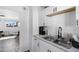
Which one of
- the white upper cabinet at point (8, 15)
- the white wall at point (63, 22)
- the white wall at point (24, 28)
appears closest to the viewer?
the white wall at point (63, 22)

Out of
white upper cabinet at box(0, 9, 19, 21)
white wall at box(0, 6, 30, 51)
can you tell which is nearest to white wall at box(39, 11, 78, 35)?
white wall at box(0, 6, 30, 51)

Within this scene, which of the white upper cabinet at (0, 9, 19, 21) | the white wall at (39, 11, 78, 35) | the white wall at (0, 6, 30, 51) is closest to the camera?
the white wall at (39, 11, 78, 35)

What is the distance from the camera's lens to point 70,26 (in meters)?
2.03

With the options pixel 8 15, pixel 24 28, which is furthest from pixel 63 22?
pixel 8 15

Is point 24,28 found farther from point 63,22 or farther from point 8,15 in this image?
point 63,22

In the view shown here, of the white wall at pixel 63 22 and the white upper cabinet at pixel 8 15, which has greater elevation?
the white upper cabinet at pixel 8 15

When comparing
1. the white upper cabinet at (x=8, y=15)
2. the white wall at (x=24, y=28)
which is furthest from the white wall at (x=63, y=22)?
the white upper cabinet at (x=8, y=15)

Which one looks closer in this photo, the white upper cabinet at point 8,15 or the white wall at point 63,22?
the white wall at point 63,22

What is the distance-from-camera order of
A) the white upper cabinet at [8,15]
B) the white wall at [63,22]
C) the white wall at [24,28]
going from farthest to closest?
the white wall at [24,28] → the white upper cabinet at [8,15] → the white wall at [63,22]

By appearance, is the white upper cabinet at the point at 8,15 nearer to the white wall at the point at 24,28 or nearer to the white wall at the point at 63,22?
the white wall at the point at 24,28

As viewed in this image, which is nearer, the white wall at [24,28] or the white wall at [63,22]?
the white wall at [63,22]

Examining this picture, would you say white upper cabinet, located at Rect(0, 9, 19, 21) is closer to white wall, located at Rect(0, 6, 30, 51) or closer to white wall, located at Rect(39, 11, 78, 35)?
white wall, located at Rect(0, 6, 30, 51)
